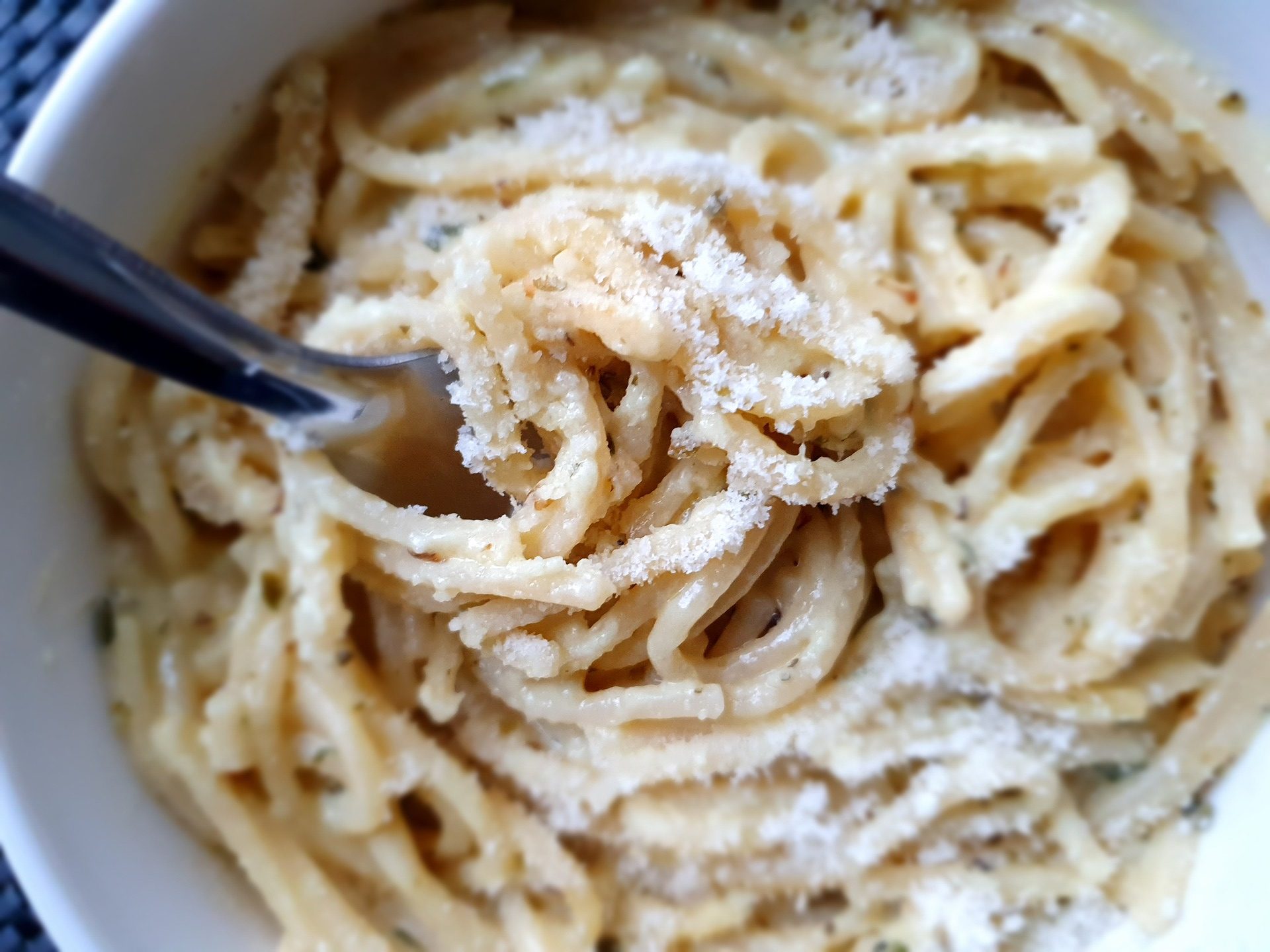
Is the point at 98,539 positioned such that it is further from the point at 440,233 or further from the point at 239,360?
the point at 440,233

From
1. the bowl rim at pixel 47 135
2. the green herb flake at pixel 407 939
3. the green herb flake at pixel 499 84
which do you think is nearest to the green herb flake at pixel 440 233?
the green herb flake at pixel 499 84

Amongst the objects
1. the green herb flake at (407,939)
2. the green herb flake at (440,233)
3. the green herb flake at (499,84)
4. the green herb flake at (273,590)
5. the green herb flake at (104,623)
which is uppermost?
the green herb flake at (499,84)

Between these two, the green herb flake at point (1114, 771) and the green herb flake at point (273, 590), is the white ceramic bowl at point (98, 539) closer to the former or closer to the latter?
the green herb flake at point (1114, 771)

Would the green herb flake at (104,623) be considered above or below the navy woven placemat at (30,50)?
below

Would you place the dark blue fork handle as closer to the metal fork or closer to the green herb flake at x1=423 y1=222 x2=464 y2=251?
the metal fork

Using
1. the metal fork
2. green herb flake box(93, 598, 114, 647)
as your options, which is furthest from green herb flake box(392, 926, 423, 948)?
→ the metal fork

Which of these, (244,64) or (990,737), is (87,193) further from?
(990,737)

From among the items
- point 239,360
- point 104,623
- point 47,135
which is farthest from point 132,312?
point 104,623
